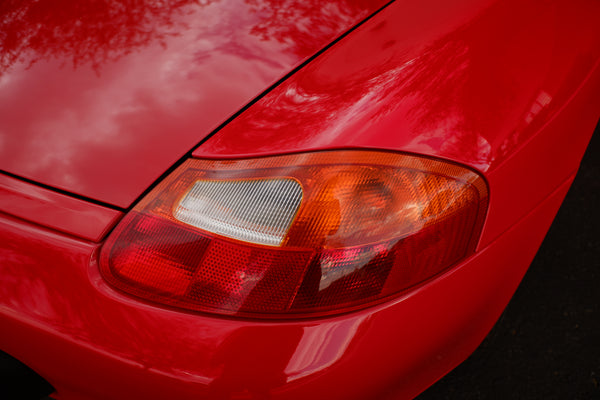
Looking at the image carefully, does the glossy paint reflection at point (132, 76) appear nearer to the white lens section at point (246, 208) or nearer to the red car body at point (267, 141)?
the red car body at point (267, 141)

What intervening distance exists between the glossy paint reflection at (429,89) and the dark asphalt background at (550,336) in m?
1.10

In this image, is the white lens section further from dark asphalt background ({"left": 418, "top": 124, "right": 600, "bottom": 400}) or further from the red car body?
dark asphalt background ({"left": 418, "top": 124, "right": 600, "bottom": 400})

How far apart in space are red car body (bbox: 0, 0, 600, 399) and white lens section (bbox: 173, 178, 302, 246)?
8 cm

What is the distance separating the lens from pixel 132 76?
3.76 ft

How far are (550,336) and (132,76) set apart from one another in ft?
5.89

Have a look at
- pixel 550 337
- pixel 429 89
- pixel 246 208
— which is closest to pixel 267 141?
pixel 246 208

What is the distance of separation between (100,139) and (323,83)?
1.71ft

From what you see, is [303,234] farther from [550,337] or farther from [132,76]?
[550,337]

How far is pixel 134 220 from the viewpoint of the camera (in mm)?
994

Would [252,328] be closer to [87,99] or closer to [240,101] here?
[240,101]

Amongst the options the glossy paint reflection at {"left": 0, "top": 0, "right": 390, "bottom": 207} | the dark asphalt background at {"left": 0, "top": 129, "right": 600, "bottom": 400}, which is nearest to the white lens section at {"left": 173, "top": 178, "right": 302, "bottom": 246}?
the glossy paint reflection at {"left": 0, "top": 0, "right": 390, "bottom": 207}

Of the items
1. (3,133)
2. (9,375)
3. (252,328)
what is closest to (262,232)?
(252,328)

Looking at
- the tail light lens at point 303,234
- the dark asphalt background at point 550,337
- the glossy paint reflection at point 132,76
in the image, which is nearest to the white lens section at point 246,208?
the tail light lens at point 303,234

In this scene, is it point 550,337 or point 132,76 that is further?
Answer: point 550,337
